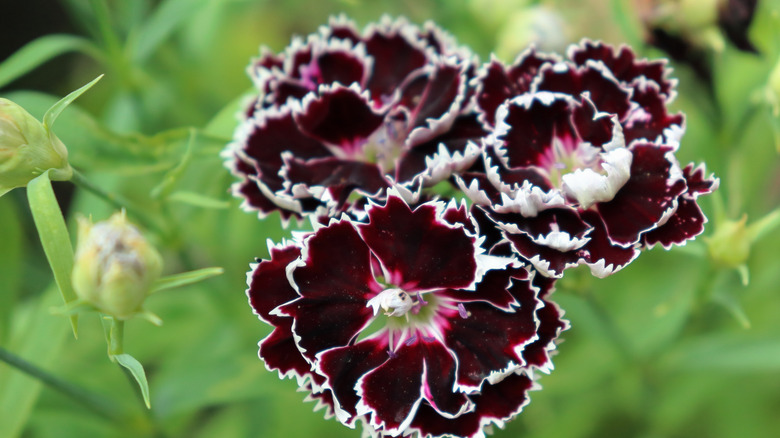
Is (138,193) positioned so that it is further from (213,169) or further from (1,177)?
(1,177)

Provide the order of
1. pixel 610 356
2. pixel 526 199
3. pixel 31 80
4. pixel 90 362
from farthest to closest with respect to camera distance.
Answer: pixel 31 80, pixel 90 362, pixel 610 356, pixel 526 199

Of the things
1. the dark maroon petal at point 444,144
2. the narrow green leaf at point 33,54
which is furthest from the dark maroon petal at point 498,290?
the narrow green leaf at point 33,54

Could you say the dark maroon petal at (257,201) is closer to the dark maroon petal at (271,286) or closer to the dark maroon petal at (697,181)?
the dark maroon petal at (271,286)

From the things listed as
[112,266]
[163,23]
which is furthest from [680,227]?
[163,23]

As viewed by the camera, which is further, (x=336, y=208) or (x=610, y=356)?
(x=610, y=356)

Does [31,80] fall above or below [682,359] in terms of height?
above

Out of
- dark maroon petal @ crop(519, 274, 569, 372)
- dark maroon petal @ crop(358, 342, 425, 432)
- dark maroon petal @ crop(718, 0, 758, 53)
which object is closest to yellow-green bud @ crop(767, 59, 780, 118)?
→ dark maroon petal @ crop(718, 0, 758, 53)

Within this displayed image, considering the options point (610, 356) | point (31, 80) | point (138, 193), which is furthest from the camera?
point (31, 80)

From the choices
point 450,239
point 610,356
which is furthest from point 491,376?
point 610,356

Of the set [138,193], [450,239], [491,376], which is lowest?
[491,376]
